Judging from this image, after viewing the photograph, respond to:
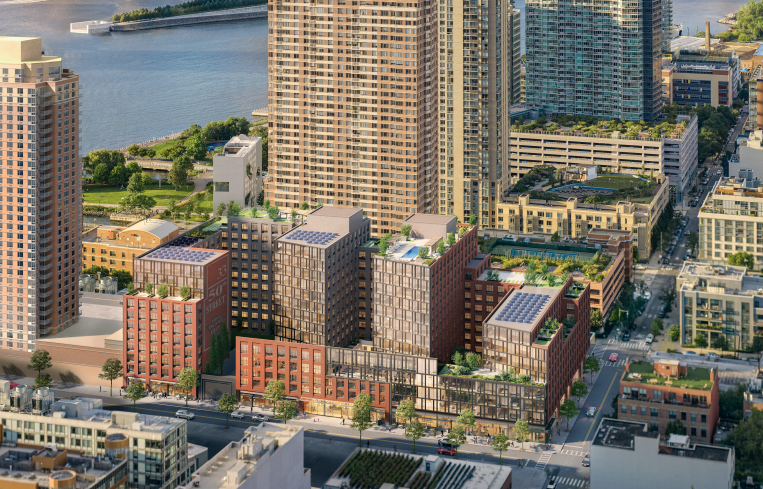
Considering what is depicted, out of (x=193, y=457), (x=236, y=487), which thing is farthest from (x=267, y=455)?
(x=193, y=457)

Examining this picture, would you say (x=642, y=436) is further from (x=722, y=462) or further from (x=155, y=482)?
(x=155, y=482)

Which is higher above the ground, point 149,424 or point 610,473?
point 149,424

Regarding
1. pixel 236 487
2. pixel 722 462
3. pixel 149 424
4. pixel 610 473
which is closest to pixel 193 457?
pixel 149 424

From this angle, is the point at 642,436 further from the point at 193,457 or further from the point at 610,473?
the point at 193,457

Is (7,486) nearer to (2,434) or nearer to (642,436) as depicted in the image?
(2,434)

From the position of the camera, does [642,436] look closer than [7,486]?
No

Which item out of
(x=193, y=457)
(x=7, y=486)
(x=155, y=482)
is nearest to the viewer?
(x=7, y=486)

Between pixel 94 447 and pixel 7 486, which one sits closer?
pixel 7 486

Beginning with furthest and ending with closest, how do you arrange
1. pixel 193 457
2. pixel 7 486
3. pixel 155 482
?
1. pixel 193 457
2. pixel 155 482
3. pixel 7 486

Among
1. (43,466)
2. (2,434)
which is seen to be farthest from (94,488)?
(2,434)
